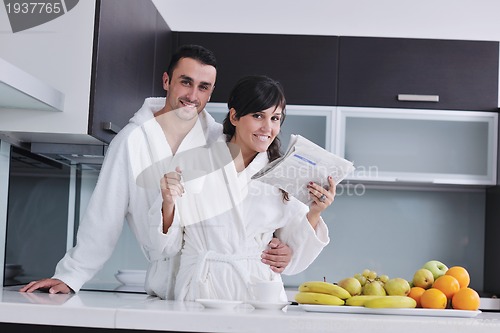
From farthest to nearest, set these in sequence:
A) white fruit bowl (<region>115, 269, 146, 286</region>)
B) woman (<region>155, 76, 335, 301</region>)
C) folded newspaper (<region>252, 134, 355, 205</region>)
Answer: white fruit bowl (<region>115, 269, 146, 286</region>)
woman (<region>155, 76, 335, 301</region>)
folded newspaper (<region>252, 134, 355, 205</region>)

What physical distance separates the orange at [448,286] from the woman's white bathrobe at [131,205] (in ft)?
2.84

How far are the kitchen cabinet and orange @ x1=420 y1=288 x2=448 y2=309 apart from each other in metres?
2.15

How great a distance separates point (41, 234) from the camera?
12.4 ft

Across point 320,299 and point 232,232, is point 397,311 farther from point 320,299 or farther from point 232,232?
point 232,232

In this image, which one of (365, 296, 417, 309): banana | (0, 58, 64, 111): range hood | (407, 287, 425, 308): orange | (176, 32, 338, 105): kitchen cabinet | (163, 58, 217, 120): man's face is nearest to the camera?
(365, 296, 417, 309): banana

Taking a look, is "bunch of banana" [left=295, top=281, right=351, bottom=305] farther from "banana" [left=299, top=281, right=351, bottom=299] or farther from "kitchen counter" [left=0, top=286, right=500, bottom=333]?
"kitchen counter" [left=0, top=286, right=500, bottom=333]

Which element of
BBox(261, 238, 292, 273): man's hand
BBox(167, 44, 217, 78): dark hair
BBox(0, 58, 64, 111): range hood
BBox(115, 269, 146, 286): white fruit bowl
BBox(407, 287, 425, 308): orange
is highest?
BBox(167, 44, 217, 78): dark hair

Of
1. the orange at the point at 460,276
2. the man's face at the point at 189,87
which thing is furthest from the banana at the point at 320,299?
the man's face at the point at 189,87

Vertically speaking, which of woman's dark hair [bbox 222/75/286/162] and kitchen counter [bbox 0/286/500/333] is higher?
woman's dark hair [bbox 222/75/286/162]

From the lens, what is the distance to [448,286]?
2242 millimetres

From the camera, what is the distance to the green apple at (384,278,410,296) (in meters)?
2.24

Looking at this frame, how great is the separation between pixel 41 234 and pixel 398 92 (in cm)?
188

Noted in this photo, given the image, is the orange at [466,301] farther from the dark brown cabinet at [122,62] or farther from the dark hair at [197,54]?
the dark brown cabinet at [122,62]

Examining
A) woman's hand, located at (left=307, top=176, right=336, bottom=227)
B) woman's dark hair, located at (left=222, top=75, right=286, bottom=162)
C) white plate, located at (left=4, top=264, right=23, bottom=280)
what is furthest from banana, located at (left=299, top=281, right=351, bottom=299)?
white plate, located at (left=4, top=264, right=23, bottom=280)
